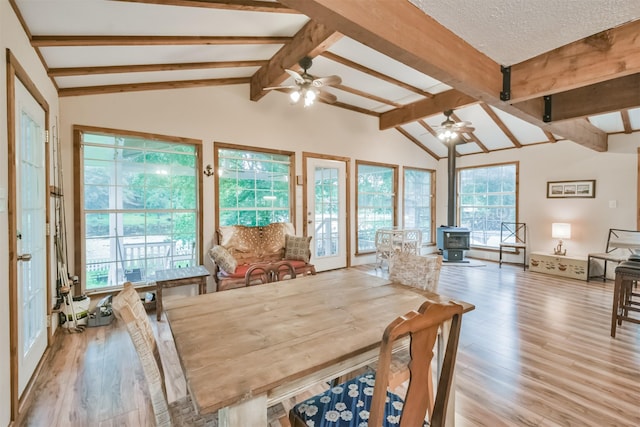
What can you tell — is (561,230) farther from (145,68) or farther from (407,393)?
(145,68)

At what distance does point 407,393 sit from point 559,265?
594 centimetres

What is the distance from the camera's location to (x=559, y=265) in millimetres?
5344

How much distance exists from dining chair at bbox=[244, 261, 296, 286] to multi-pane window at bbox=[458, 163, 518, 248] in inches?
206

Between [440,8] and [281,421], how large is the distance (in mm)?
2175

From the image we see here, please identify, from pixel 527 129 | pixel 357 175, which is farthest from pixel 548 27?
pixel 527 129

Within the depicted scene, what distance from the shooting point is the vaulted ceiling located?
162cm

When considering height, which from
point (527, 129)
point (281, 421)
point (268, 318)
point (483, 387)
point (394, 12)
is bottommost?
point (483, 387)

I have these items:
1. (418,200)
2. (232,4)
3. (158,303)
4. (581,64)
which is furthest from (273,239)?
(418,200)

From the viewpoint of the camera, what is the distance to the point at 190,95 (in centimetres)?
408

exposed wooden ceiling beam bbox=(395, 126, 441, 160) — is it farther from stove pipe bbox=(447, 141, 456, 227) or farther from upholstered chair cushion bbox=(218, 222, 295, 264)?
upholstered chair cushion bbox=(218, 222, 295, 264)

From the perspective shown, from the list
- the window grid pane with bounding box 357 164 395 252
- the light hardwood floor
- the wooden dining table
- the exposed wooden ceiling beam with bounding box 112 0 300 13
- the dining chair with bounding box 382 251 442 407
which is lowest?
the light hardwood floor

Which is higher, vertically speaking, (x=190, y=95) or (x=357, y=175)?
(x=190, y=95)

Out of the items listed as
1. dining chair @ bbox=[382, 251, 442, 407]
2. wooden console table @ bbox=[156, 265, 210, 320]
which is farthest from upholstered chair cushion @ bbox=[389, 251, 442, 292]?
wooden console table @ bbox=[156, 265, 210, 320]

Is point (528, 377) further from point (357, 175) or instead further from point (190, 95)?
point (190, 95)
